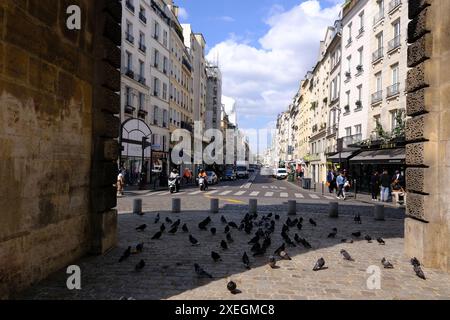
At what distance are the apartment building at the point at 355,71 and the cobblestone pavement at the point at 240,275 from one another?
72.7ft

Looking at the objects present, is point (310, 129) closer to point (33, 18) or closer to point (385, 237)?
point (385, 237)

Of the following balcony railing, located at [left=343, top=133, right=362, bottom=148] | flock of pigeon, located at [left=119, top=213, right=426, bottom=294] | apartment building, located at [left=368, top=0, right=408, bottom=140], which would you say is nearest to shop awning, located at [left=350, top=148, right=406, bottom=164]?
apartment building, located at [left=368, top=0, right=408, bottom=140]

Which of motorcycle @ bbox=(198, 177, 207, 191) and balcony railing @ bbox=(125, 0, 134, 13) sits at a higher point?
balcony railing @ bbox=(125, 0, 134, 13)

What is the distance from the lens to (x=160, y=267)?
657 centimetres

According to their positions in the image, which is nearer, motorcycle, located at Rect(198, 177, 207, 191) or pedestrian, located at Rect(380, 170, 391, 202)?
pedestrian, located at Rect(380, 170, 391, 202)

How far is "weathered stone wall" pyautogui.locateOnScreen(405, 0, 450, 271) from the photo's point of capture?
654 cm

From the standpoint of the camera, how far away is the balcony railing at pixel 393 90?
79.4 ft

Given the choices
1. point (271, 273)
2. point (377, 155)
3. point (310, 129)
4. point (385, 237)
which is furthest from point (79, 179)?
point (310, 129)

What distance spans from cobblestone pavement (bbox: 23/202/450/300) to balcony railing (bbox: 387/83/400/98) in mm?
17526

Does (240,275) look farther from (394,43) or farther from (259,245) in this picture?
(394,43)

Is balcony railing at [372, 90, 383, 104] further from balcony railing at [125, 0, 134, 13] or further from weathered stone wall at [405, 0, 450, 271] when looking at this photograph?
balcony railing at [125, 0, 134, 13]

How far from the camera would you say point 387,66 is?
25750 millimetres

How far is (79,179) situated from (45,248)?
1455 millimetres

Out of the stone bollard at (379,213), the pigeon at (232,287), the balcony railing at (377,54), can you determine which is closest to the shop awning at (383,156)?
the balcony railing at (377,54)
